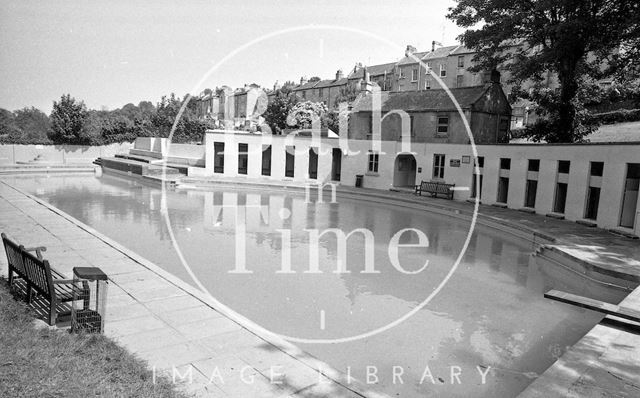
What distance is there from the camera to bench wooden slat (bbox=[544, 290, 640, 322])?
743 cm

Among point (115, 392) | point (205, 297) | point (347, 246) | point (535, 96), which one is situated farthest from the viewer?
point (535, 96)

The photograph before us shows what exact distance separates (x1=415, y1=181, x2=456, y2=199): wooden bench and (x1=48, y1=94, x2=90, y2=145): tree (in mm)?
38684

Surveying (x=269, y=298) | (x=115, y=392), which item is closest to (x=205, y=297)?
(x=269, y=298)

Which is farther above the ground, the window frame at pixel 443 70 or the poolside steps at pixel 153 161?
the window frame at pixel 443 70

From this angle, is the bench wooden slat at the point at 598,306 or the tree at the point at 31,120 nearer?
the bench wooden slat at the point at 598,306

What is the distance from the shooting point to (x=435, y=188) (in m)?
24.8

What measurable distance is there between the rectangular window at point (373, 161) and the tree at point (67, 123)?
34.2 metres

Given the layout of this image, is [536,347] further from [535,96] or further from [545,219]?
[535,96]

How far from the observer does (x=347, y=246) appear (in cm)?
1373

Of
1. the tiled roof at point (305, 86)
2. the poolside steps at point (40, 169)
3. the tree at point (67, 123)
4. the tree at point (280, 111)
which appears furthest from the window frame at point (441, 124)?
the tiled roof at point (305, 86)

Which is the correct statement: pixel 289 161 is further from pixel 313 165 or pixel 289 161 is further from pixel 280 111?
pixel 280 111

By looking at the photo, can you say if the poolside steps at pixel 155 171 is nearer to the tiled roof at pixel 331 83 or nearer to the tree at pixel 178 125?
the tree at pixel 178 125

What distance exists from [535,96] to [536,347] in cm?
2146

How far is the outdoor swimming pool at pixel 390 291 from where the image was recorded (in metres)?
6.53
